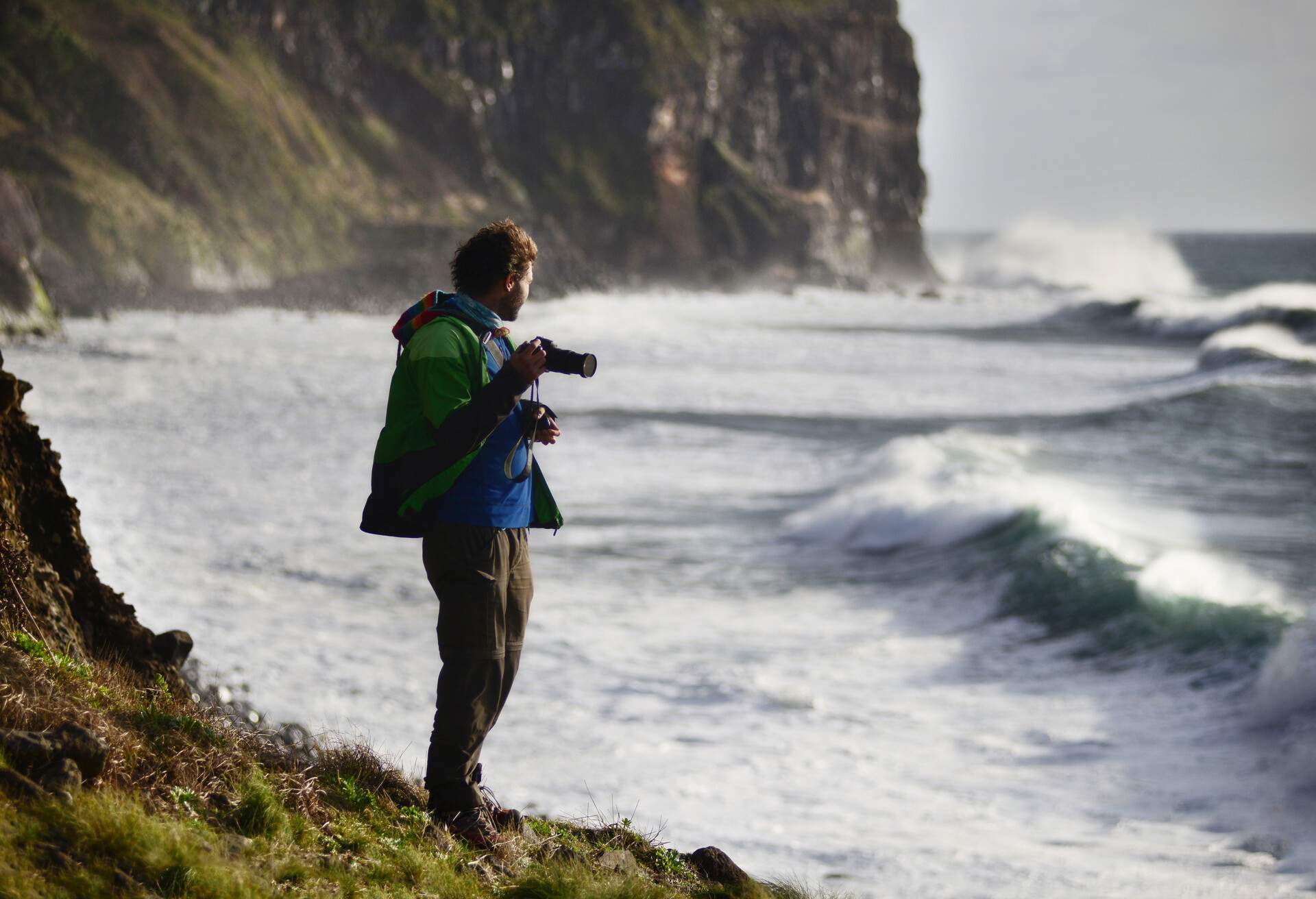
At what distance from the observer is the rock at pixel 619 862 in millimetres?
4223

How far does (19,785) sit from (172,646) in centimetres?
246

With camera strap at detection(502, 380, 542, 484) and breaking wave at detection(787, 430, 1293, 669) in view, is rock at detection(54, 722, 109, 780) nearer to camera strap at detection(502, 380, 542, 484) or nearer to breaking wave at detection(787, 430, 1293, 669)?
camera strap at detection(502, 380, 542, 484)

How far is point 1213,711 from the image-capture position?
8648 mm

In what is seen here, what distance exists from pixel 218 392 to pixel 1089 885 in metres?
20.1

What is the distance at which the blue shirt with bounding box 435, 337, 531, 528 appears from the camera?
4.00 m

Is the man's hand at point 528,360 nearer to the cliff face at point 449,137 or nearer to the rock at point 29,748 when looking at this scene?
the rock at point 29,748

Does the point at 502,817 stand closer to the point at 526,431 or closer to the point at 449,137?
the point at 526,431

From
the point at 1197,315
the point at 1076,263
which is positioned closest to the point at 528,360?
the point at 1197,315

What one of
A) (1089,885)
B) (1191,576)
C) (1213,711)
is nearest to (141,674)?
(1089,885)

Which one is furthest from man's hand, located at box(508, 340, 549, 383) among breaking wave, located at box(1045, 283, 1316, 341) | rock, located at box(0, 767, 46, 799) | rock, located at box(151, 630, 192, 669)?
breaking wave, located at box(1045, 283, 1316, 341)

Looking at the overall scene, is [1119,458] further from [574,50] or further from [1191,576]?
[574,50]

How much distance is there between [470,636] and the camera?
408 cm

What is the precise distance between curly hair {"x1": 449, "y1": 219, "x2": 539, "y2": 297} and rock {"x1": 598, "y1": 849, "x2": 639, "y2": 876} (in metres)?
1.84

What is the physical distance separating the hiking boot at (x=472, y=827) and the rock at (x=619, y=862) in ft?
1.08
